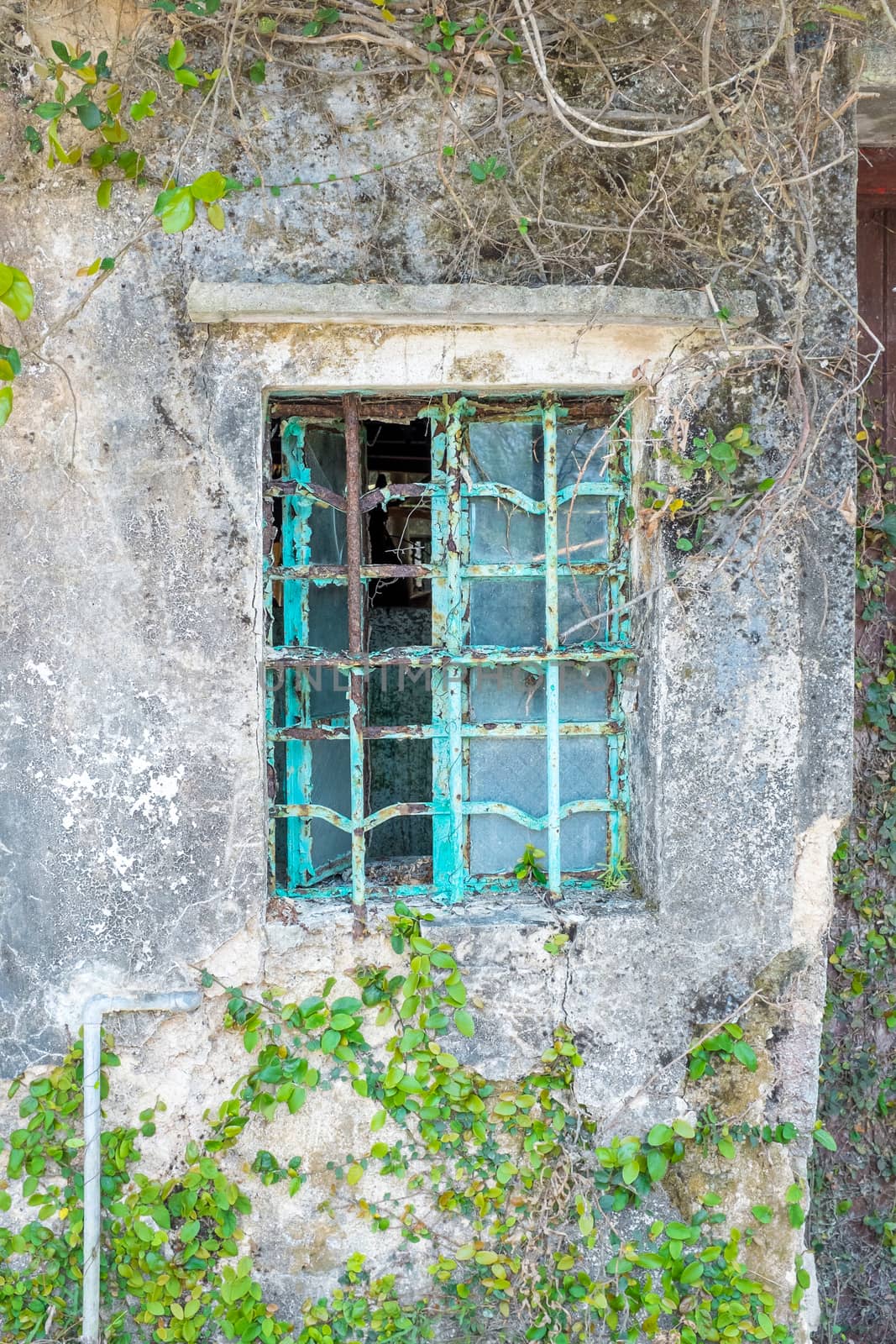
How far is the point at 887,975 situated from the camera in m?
2.98

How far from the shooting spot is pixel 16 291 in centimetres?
161

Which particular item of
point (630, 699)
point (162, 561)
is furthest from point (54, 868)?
point (630, 699)

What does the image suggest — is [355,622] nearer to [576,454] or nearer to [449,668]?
[449,668]

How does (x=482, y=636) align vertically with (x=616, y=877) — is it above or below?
above

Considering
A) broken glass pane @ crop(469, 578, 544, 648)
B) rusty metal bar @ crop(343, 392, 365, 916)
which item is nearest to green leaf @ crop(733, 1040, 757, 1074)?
rusty metal bar @ crop(343, 392, 365, 916)

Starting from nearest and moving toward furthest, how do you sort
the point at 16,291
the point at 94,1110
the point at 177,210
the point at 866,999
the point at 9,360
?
1. the point at 16,291
2. the point at 177,210
3. the point at 9,360
4. the point at 94,1110
5. the point at 866,999

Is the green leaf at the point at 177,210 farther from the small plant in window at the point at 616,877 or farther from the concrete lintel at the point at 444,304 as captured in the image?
the small plant in window at the point at 616,877

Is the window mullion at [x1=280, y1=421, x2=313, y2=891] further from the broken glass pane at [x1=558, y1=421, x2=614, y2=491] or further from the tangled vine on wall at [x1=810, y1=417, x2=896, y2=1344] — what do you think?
the tangled vine on wall at [x1=810, y1=417, x2=896, y2=1344]

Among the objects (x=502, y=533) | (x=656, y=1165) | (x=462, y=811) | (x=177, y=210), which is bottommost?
(x=656, y=1165)

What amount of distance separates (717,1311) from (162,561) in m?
2.43

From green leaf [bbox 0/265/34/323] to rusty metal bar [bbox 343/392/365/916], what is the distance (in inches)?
34.9

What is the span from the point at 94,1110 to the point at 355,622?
1.40 m

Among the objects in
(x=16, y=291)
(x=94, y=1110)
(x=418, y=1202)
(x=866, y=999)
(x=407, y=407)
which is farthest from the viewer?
(x=866, y=999)

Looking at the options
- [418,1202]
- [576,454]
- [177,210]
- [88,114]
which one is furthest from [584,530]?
[418,1202]
